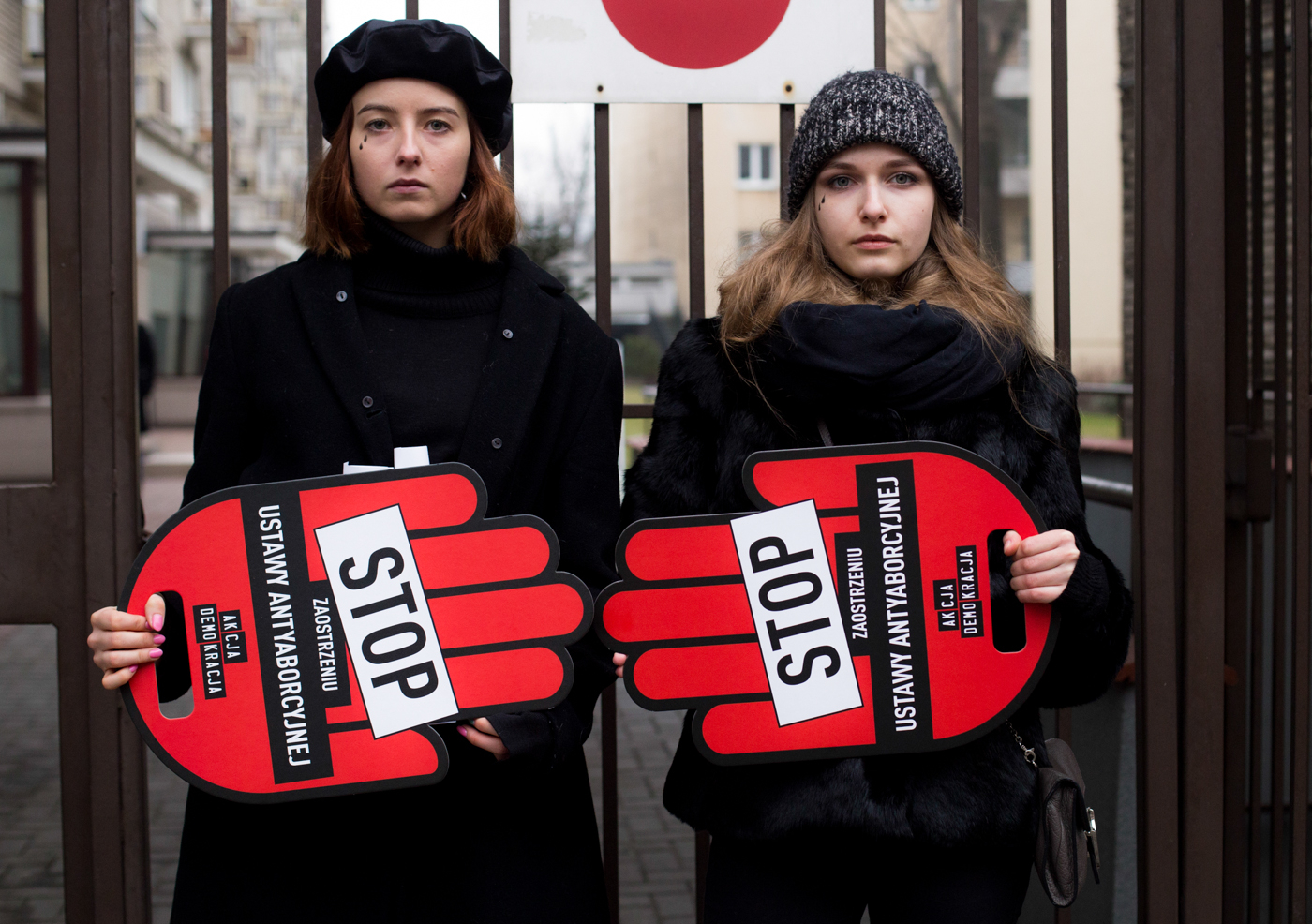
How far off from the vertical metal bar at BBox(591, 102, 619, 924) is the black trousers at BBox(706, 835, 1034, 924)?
1.71ft

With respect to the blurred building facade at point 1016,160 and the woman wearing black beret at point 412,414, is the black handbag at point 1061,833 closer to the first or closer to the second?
the woman wearing black beret at point 412,414

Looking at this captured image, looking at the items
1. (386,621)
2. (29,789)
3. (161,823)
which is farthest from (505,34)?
(29,789)

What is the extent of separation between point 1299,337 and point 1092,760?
1.28 metres

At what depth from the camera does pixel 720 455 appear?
1.66m

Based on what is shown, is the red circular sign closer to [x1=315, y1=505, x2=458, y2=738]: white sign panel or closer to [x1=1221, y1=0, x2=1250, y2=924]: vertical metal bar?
[x1=1221, y1=0, x2=1250, y2=924]: vertical metal bar

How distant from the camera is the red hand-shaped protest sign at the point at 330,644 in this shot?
149 cm

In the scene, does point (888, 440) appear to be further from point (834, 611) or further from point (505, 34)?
point (505, 34)

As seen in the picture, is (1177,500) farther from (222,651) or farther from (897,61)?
(897,61)

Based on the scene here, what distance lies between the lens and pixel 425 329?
5.38 feet

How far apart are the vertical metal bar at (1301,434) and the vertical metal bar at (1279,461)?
2 centimetres

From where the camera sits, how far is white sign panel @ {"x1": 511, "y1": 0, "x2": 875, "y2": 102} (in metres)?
2.10

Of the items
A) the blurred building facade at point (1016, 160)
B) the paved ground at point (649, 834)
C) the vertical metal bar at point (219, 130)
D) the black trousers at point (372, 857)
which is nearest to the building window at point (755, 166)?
the blurred building facade at point (1016, 160)

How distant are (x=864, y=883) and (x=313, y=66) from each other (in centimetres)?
160

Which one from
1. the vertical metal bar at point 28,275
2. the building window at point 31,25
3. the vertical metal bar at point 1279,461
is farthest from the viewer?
the building window at point 31,25
